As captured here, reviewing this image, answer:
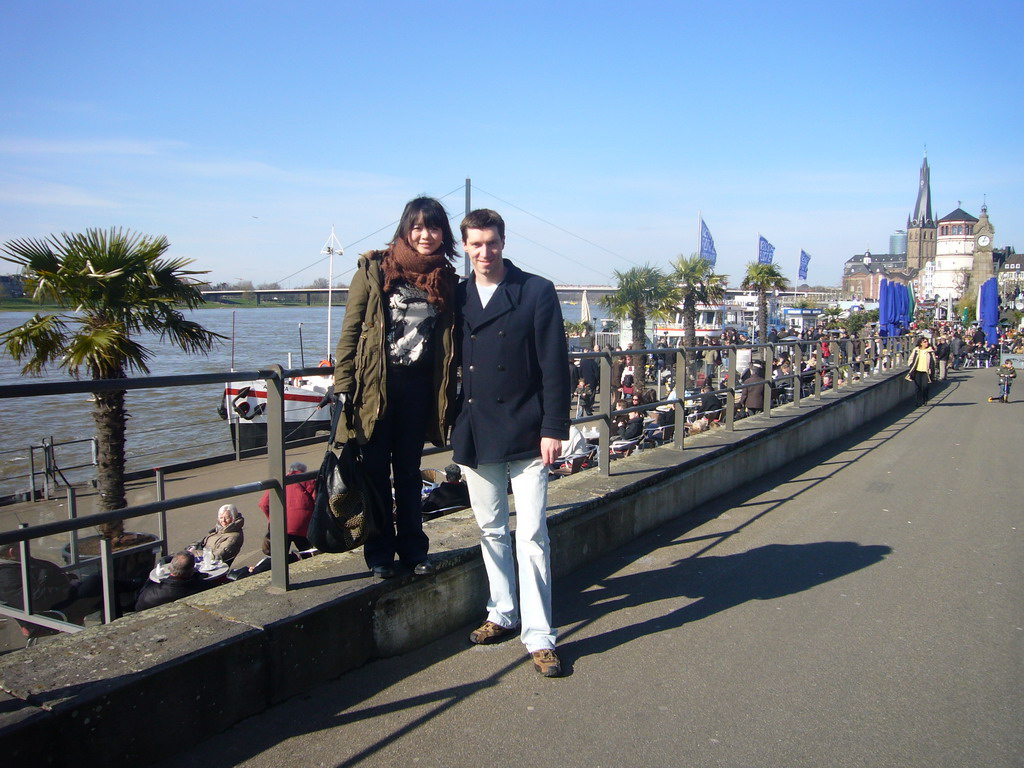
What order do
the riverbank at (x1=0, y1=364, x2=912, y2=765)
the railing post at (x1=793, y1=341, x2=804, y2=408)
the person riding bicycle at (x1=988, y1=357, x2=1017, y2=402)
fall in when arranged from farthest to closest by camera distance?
the person riding bicycle at (x1=988, y1=357, x2=1017, y2=402) → the railing post at (x1=793, y1=341, x2=804, y2=408) → the riverbank at (x1=0, y1=364, x2=912, y2=765)

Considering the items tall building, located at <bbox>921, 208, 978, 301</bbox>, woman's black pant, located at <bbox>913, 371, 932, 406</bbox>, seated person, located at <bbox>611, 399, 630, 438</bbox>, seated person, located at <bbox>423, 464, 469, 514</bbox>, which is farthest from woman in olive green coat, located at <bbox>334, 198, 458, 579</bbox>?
tall building, located at <bbox>921, 208, 978, 301</bbox>

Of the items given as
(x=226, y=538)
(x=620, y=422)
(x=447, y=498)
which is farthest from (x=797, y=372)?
(x=226, y=538)

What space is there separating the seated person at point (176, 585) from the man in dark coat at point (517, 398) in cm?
245

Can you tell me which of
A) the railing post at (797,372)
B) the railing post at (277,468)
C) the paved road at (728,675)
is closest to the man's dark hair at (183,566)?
the railing post at (277,468)

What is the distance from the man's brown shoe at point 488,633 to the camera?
3.70 meters

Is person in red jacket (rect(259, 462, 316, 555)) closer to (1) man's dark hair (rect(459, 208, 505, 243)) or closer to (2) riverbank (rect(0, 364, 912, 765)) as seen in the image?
(2) riverbank (rect(0, 364, 912, 765))

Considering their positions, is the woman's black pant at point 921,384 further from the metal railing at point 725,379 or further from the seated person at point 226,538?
the seated person at point 226,538

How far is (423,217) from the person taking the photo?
11.3 feet

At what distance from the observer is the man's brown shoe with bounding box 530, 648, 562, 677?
340 centimetres

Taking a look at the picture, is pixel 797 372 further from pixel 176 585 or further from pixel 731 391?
pixel 176 585

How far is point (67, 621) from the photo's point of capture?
5.48 meters

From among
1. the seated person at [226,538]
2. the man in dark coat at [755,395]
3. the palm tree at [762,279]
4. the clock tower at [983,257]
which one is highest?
the clock tower at [983,257]

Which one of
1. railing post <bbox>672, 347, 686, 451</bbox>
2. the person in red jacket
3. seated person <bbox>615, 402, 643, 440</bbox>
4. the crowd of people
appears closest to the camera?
the crowd of people

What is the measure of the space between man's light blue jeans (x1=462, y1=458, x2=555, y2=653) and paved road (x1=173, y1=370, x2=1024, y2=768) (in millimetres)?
224
